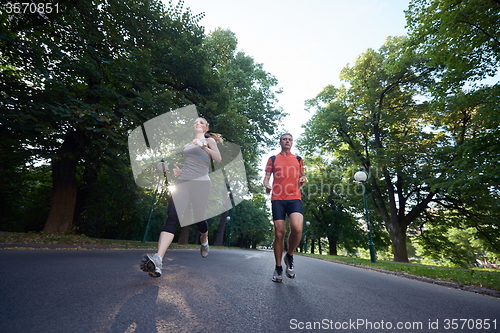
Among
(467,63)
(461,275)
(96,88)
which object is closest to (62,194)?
(96,88)

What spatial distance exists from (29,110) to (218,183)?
1359 cm

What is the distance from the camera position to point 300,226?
3.83 meters

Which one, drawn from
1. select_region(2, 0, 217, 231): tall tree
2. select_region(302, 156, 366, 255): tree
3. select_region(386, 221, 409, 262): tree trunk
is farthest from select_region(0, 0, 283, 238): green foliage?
select_region(302, 156, 366, 255): tree

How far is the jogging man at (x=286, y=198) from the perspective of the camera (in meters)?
3.90

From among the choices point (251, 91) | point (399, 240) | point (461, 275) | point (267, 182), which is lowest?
point (461, 275)

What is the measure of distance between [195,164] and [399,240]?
59.6 ft

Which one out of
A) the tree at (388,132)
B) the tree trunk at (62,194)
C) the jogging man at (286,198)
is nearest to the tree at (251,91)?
the tree at (388,132)

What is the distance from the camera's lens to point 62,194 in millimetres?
9070

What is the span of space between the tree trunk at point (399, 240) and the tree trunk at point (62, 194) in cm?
1876

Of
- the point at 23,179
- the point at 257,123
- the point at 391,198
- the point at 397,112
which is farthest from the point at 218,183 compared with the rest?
the point at 397,112

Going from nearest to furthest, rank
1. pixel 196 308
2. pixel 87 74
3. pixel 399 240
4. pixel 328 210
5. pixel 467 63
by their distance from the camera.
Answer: pixel 196 308 → pixel 87 74 → pixel 467 63 → pixel 399 240 → pixel 328 210

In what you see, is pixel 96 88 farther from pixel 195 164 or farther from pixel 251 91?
pixel 251 91

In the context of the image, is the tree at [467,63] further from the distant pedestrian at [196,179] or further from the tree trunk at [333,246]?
the tree trunk at [333,246]

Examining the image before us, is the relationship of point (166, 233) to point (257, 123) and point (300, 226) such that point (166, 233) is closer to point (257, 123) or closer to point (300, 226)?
point (300, 226)
